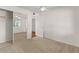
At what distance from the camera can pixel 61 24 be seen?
217 centimetres

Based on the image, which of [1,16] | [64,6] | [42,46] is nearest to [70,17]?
[64,6]

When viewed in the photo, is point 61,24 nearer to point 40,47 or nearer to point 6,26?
point 40,47

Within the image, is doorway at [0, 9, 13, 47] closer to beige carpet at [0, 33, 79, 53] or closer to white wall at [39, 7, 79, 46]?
beige carpet at [0, 33, 79, 53]

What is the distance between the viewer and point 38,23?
230cm

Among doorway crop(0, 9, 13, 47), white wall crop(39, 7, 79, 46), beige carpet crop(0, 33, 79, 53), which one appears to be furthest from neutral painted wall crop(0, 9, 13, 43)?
white wall crop(39, 7, 79, 46)

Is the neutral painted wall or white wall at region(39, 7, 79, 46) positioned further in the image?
the neutral painted wall

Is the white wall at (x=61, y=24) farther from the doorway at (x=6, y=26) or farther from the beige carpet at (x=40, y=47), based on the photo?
the doorway at (x=6, y=26)

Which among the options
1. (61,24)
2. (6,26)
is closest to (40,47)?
(61,24)

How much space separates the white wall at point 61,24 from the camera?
7.11ft

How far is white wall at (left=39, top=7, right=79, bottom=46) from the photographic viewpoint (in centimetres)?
217

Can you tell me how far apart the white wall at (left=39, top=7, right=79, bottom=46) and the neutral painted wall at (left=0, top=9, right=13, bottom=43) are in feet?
6.23

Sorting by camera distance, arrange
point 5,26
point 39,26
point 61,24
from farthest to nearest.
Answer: point 5,26 → point 39,26 → point 61,24

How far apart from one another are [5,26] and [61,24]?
→ 2.60 meters

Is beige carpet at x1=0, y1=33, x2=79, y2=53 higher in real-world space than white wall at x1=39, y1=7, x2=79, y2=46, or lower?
lower
